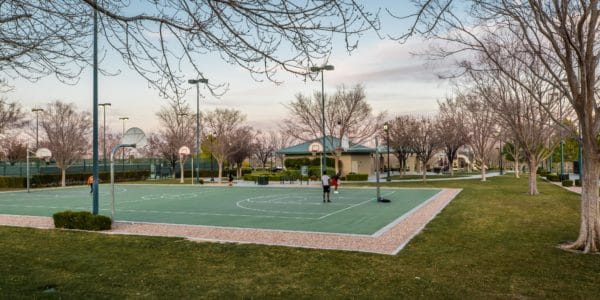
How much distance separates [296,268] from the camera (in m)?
9.36

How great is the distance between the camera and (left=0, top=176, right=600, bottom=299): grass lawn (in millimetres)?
7766

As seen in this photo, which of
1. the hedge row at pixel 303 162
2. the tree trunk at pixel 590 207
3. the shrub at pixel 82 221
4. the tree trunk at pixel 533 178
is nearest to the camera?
the tree trunk at pixel 590 207

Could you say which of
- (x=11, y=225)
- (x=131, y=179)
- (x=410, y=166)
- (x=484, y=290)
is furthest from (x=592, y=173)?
(x=410, y=166)

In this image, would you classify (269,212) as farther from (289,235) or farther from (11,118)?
(11,118)

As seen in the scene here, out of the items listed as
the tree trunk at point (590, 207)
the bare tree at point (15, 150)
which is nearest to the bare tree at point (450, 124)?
the tree trunk at point (590, 207)

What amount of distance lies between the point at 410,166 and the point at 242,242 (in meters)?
65.9

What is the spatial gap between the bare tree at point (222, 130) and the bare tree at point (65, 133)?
12.3 metres

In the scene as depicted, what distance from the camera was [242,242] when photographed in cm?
1234

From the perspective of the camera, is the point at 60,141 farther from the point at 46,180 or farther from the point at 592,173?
the point at 592,173

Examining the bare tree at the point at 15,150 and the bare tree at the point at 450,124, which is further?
the bare tree at the point at 15,150

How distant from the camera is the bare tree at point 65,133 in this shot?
42.9 m

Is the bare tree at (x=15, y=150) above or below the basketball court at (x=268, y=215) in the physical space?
above

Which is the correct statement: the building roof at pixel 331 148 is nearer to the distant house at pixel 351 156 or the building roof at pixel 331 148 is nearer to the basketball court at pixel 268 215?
the distant house at pixel 351 156

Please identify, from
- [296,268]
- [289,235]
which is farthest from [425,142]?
[296,268]
